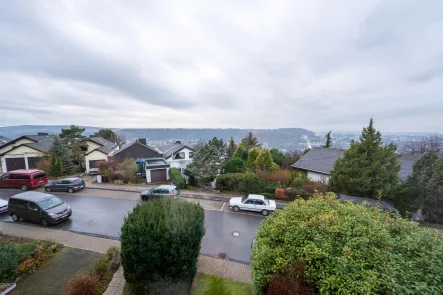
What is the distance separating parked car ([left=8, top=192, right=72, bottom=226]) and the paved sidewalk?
51 centimetres

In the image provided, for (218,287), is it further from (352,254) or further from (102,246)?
(102,246)

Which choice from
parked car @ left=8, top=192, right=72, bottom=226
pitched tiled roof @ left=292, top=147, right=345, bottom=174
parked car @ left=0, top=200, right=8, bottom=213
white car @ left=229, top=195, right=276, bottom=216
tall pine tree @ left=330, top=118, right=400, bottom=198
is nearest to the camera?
parked car @ left=8, top=192, right=72, bottom=226

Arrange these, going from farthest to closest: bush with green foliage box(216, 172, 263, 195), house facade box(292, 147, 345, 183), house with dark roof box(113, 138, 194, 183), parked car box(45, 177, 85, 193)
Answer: house with dark roof box(113, 138, 194, 183) < house facade box(292, 147, 345, 183) < bush with green foliage box(216, 172, 263, 195) < parked car box(45, 177, 85, 193)

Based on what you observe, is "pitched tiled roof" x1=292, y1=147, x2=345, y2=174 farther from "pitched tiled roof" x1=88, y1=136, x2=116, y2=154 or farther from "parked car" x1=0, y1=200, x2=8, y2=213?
"parked car" x1=0, y1=200, x2=8, y2=213


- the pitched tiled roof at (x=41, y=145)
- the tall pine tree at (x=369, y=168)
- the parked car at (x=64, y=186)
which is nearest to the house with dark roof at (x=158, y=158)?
the parked car at (x=64, y=186)

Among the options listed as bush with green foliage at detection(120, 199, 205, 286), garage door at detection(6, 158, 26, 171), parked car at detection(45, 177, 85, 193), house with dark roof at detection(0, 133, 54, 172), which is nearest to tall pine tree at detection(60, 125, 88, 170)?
house with dark roof at detection(0, 133, 54, 172)

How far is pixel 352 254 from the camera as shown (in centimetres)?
414

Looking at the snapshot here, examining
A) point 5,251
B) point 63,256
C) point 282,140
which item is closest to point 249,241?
point 63,256

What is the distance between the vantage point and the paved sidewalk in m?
7.73

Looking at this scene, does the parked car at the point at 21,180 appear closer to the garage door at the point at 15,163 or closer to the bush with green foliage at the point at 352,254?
the garage door at the point at 15,163

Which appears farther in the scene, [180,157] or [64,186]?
[180,157]

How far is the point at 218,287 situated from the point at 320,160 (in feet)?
72.0

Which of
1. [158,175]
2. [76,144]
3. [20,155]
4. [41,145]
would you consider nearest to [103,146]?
[76,144]

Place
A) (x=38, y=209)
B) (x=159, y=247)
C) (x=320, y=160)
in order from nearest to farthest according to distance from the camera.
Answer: (x=159, y=247)
(x=38, y=209)
(x=320, y=160)
